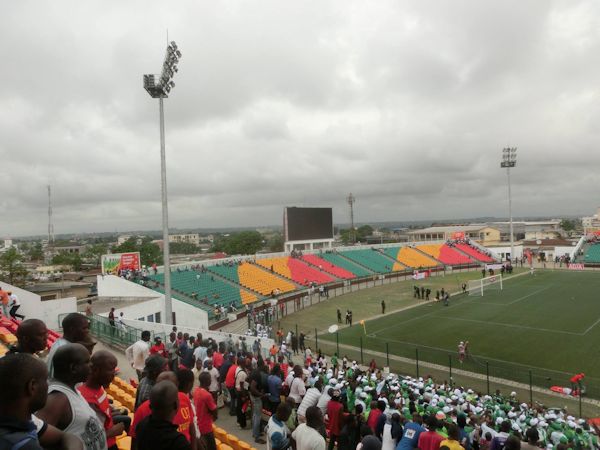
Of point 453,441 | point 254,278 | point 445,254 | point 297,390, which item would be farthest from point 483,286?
point 453,441

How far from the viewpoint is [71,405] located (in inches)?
133

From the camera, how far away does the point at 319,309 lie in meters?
35.5

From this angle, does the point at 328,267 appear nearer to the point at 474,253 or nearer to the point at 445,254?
the point at 445,254

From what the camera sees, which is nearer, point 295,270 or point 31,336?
point 31,336

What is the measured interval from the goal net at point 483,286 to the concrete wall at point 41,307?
3397 cm

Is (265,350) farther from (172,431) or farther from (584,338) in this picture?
(584,338)

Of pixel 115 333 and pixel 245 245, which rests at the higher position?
pixel 115 333

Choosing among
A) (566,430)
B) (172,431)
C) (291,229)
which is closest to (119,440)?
(172,431)

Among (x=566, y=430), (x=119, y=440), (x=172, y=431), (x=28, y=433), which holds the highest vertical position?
(x=28, y=433)

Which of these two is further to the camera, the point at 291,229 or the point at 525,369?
the point at 291,229

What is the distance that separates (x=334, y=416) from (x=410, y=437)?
1746mm

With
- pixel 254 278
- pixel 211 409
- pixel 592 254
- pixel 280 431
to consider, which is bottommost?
pixel 592 254

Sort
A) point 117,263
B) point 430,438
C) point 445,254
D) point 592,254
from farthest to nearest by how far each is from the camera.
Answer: point 445,254 → point 592,254 → point 117,263 → point 430,438

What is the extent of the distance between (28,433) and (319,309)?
1331 inches
